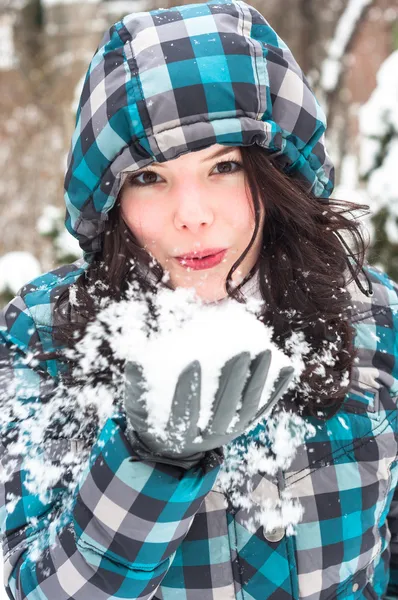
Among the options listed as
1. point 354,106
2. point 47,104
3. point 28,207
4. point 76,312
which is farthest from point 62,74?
point 76,312

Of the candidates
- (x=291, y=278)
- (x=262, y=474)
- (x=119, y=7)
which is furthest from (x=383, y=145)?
(x=119, y=7)

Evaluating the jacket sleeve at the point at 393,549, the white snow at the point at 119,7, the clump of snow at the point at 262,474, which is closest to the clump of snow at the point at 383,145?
the jacket sleeve at the point at 393,549

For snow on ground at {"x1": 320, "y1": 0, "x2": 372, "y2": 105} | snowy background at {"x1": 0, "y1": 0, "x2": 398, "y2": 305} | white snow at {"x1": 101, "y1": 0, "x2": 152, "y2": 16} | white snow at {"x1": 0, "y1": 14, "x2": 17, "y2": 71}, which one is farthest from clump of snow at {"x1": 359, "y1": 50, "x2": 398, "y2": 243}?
white snow at {"x1": 0, "y1": 14, "x2": 17, "y2": 71}

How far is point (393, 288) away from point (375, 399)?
0.45m

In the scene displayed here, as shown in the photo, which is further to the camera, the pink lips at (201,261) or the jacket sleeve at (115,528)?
the pink lips at (201,261)

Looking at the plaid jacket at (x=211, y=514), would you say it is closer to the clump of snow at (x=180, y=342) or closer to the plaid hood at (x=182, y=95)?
the clump of snow at (x=180, y=342)

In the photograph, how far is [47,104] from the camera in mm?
8172

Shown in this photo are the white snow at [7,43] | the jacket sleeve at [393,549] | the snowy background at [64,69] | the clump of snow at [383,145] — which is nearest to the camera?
the jacket sleeve at [393,549]

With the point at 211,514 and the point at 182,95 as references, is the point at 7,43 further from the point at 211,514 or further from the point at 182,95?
the point at 211,514

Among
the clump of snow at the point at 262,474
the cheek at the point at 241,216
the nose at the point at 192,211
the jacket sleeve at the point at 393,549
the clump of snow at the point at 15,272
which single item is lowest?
the jacket sleeve at the point at 393,549

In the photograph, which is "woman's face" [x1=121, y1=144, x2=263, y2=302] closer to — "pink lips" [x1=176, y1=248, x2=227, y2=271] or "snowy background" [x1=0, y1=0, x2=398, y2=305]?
"pink lips" [x1=176, y1=248, x2=227, y2=271]

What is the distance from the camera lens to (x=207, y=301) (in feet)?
5.39

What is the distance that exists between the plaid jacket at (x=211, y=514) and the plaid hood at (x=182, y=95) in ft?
1.83

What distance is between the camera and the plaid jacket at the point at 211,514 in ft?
4.19
